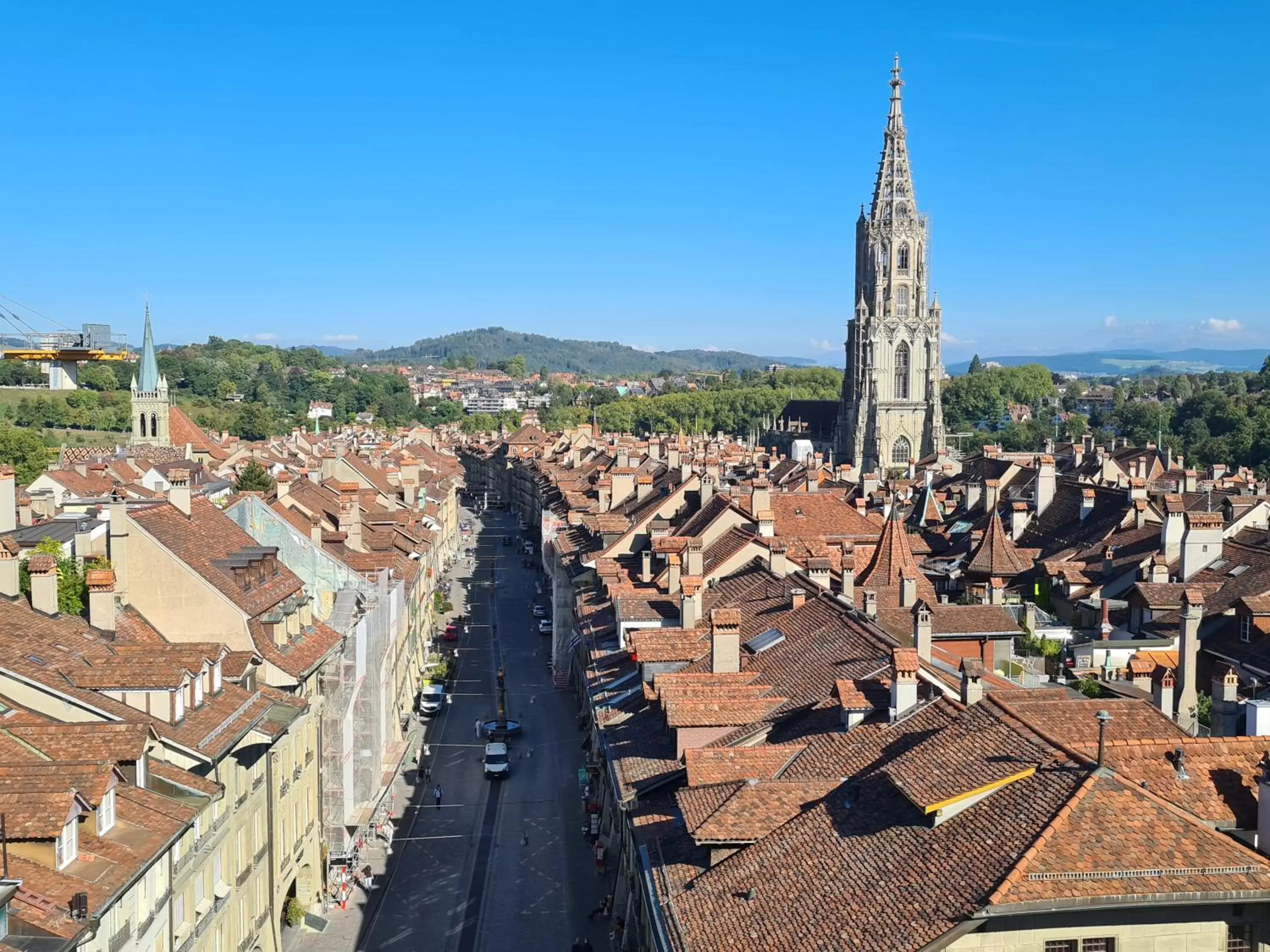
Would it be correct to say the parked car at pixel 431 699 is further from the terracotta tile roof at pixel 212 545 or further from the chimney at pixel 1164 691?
the chimney at pixel 1164 691

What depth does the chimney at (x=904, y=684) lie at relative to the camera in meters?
24.7

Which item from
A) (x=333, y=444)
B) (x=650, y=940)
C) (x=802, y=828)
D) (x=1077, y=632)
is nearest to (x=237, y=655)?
(x=650, y=940)

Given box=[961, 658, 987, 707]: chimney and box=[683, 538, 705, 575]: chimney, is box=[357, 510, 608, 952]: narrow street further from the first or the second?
box=[961, 658, 987, 707]: chimney

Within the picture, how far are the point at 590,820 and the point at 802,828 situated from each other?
901 inches

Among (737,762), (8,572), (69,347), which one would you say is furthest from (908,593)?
(69,347)

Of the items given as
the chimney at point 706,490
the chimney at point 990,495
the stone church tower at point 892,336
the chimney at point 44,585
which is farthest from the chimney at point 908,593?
the stone church tower at point 892,336

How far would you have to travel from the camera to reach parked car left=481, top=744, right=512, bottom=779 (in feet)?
162

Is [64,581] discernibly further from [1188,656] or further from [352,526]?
[1188,656]

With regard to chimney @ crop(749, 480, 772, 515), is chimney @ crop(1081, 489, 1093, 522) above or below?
below

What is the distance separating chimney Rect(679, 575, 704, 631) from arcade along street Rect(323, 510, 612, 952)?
7430 mm

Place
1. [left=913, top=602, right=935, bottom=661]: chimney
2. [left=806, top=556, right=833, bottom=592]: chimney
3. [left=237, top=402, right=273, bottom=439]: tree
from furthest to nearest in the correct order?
[left=237, top=402, right=273, bottom=439]: tree, [left=806, top=556, right=833, bottom=592]: chimney, [left=913, top=602, right=935, bottom=661]: chimney

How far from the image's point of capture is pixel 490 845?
139 ft

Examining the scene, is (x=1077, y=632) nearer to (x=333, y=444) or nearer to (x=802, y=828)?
(x=802, y=828)

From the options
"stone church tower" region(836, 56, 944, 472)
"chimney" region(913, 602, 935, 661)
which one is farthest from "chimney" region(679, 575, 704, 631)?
"stone church tower" region(836, 56, 944, 472)
